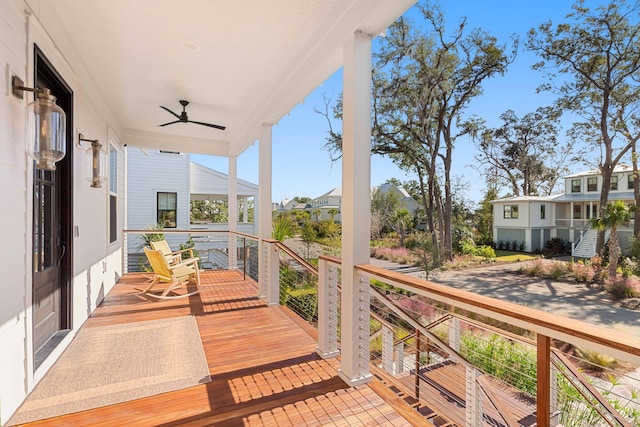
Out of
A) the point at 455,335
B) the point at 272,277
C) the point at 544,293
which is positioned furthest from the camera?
the point at 544,293

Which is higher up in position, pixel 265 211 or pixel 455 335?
pixel 265 211

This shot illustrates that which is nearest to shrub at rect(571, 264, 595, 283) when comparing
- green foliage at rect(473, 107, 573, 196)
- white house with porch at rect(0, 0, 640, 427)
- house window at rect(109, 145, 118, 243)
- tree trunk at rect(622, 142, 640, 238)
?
tree trunk at rect(622, 142, 640, 238)

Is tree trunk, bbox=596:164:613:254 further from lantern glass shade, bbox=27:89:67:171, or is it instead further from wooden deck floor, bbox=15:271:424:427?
lantern glass shade, bbox=27:89:67:171

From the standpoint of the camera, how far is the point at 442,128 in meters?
12.1

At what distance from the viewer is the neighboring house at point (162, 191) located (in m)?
9.55

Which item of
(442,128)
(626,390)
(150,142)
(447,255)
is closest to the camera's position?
(626,390)

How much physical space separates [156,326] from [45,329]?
39.9 inches

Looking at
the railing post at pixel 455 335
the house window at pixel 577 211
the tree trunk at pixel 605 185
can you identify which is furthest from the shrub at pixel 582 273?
the railing post at pixel 455 335

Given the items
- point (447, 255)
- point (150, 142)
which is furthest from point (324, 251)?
point (150, 142)

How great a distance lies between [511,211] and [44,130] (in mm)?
11643

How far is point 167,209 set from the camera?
10.2 meters

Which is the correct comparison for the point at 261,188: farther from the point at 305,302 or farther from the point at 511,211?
the point at 511,211

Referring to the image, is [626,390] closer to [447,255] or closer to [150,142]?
[447,255]

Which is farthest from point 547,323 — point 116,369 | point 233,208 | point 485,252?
point 485,252
